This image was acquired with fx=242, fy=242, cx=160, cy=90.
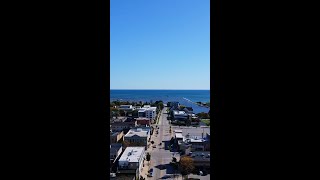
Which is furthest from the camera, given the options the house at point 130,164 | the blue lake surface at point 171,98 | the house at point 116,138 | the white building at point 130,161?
the blue lake surface at point 171,98

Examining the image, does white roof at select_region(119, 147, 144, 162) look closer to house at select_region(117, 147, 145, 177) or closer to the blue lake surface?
house at select_region(117, 147, 145, 177)

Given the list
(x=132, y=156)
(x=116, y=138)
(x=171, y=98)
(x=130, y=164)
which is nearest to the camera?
(x=130, y=164)

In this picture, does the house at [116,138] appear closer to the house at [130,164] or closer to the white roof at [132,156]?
the white roof at [132,156]

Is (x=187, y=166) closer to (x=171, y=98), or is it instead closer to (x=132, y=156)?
(x=132, y=156)

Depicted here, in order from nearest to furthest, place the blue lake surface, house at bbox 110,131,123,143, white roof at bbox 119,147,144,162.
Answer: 1. white roof at bbox 119,147,144,162
2. house at bbox 110,131,123,143
3. the blue lake surface

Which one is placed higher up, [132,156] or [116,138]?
[132,156]

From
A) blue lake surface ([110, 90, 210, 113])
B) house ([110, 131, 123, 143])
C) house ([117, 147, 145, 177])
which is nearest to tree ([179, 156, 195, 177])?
house ([117, 147, 145, 177])

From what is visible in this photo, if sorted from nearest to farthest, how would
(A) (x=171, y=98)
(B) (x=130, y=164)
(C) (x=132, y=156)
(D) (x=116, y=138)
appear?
(B) (x=130, y=164)
(C) (x=132, y=156)
(D) (x=116, y=138)
(A) (x=171, y=98)

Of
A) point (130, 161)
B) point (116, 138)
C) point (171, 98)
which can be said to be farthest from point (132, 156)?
point (171, 98)

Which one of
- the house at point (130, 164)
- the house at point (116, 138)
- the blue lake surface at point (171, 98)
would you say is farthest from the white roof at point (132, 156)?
the blue lake surface at point (171, 98)

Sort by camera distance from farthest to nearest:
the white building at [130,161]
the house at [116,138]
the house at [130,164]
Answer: the house at [116,138] → the white building at [130,161] → the house at [130,164]
